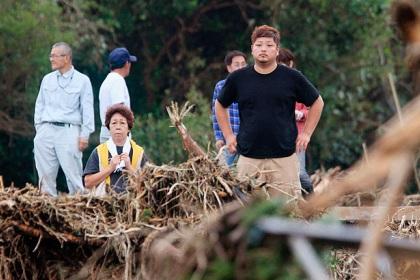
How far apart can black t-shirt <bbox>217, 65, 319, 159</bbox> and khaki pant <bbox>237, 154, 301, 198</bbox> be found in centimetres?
5

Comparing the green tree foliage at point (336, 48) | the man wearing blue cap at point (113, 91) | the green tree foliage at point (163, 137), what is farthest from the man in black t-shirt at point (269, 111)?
the green tree foliage at point (336, 48)

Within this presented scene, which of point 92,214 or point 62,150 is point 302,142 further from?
point 62,150

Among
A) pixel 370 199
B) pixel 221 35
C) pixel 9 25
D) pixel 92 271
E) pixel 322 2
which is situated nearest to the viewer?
pixel 92 271

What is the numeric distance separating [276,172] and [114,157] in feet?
5.06

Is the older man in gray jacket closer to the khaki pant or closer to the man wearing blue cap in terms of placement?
the man wearing blue cap

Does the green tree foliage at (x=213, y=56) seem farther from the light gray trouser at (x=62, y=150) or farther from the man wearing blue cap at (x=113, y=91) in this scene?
the man wearing blue cap at (x=113, y=91)

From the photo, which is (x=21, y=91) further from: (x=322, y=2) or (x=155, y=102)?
A: (x=322, y=2)

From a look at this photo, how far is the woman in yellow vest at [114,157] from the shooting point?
36.1 feet

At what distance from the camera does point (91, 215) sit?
29.2 ft

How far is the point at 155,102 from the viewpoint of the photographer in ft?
77.1

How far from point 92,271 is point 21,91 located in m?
12.0

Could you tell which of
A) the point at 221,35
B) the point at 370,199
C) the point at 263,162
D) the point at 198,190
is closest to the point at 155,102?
the point at 221,35

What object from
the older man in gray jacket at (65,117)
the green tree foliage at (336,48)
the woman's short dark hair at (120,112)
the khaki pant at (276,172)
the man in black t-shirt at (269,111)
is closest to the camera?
the khaki pant at (276,172)

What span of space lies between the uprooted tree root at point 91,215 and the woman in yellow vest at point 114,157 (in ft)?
5.37
